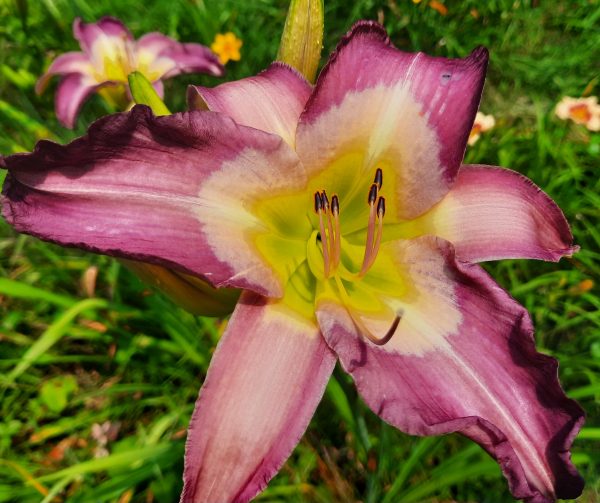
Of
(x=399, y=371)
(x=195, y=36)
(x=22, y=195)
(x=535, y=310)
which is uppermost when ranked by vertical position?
(x=22, y=195)

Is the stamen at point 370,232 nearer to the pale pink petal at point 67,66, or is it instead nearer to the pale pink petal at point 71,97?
the pale pink petal at point 71,97

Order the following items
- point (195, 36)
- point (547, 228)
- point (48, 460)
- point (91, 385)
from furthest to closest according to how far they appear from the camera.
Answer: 1. point (195, 36)
2. point (91, 385)
3. point (48, 460)
4. point (547, 228)

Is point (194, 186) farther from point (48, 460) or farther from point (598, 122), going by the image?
point (598, 122)

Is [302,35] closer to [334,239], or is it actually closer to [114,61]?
[334,239]

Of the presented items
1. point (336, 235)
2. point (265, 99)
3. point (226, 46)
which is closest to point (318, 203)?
point (336, 235)

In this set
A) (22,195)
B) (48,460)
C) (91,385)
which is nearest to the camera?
(22,195)

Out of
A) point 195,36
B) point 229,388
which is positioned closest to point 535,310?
point 229,388
